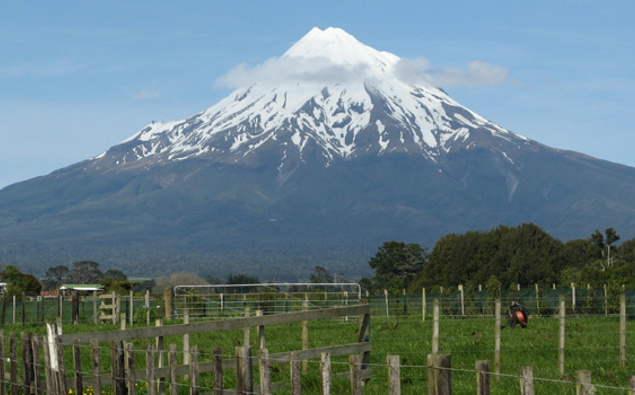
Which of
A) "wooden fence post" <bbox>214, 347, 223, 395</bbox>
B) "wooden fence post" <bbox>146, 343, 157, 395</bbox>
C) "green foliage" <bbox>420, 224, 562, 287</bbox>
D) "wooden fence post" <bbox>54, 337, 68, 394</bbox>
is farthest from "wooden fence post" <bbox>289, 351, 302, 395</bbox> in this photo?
"green foliage" <bbox>420, 224, 562, 287</bbox>

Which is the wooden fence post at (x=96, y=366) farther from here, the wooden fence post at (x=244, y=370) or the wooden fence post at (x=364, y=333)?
the wooden fence post at (x=364, y=333)

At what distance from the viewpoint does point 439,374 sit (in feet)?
32.9

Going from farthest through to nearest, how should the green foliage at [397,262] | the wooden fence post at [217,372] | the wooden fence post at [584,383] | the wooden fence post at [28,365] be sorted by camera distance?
1. the green foliage at [397,262]
2. the wooden fence post at [28,365]
3. the wooden fence post at [217,372]
4. the wooden fence post at [584,383]

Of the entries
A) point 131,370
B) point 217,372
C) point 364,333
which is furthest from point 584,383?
point 364,333

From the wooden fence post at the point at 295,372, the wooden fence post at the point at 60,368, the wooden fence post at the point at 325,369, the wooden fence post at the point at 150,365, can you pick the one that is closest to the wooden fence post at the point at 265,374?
the wooden fence post at the point at 295,372

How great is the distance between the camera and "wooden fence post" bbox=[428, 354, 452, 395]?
392 inches

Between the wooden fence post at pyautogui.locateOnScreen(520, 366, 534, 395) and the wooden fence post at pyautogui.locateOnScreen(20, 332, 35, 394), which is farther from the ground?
the wooden fence post at pyautogui.locateOnScreen(520, 366, 534, 395)

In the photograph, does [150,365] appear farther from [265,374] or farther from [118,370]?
[265,374]

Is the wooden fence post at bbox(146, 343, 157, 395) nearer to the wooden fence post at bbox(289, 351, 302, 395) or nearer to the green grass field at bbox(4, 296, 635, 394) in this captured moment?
the green grass field at bbox(4, 296, 635, 394)

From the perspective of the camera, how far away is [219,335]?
100 ft

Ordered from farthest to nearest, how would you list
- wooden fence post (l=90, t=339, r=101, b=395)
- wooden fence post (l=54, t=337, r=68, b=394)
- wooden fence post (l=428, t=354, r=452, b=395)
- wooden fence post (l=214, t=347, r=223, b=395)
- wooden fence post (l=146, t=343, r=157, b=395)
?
wooden fence post (l=54, t=337, r=68, b=394)
wooden fence post (l=90, t=339, r=101, b=395)
wooden fence post (l=146, t=343, r=157, b=395)
wooden fence post (l=214, t=347, r=223, b=395)
wooden fence post (l=428, t=354, r=452, b=395)

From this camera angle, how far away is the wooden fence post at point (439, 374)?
9.97m

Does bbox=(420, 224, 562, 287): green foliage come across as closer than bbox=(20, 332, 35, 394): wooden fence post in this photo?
No

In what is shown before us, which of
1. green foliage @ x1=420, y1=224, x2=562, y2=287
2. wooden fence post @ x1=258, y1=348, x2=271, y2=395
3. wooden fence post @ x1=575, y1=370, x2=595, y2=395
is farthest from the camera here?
green foliage @ x1=420, y1=224, x2=562, y2=287
